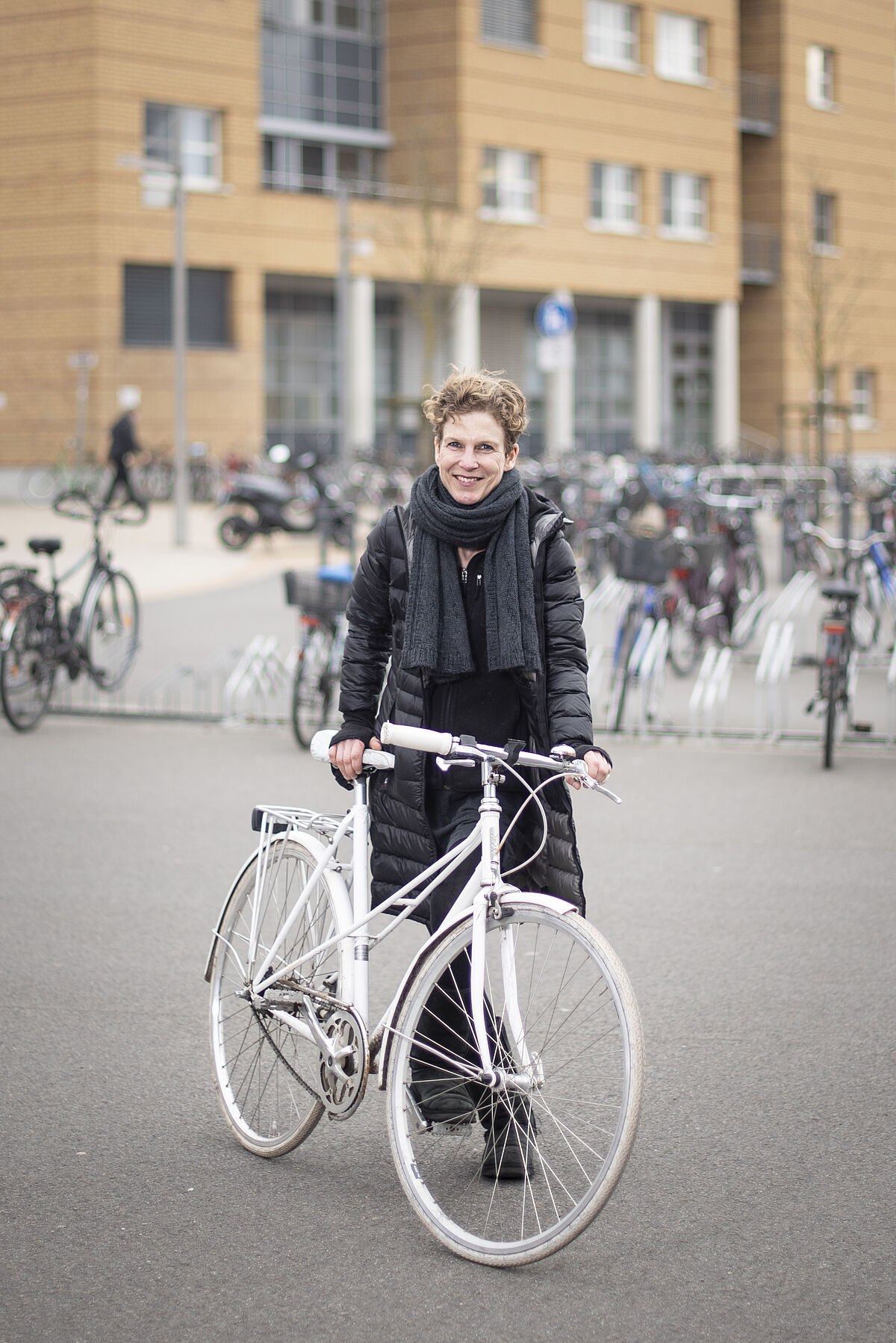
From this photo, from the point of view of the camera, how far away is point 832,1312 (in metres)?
3.41

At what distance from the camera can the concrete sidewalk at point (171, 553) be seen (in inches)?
847

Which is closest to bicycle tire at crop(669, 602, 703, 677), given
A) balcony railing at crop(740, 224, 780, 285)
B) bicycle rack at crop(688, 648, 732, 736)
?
bicycle rack at crop(688, 648, 732, 736)

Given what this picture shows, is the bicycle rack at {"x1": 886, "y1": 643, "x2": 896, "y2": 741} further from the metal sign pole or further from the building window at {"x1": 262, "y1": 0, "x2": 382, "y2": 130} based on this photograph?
the building window at {"x1": 262, "y1": 0, "x2": 382, "y2": 130}

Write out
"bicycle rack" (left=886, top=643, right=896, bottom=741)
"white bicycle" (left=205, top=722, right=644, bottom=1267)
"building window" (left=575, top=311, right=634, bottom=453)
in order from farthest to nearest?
"building window" (left=575, top=311, right=634, bottom=453) → "bicycle rack" (left=886, top=643, right=896, bottom=741) → "white bicycle" (left=205, top=722, right=644, bottom=1267)

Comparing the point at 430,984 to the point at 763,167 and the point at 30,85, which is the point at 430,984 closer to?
the point at 30,85

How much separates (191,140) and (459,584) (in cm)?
3628

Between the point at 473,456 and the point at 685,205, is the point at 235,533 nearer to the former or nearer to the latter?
the point at 473,456

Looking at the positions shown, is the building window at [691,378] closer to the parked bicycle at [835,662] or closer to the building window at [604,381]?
the building window at [604,381]

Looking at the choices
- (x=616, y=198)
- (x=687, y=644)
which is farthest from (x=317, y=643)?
(x=616, y=198)

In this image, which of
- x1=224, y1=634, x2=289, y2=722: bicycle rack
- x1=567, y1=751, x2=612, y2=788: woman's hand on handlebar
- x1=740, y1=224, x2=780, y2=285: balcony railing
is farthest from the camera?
x1=740, y1=224, x2=780, y2=285: balcony railing

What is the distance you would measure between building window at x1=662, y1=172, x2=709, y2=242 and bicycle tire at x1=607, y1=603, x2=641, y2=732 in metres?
38.4

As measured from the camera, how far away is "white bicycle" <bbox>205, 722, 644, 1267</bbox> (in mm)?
3582

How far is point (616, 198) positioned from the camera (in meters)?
46.5

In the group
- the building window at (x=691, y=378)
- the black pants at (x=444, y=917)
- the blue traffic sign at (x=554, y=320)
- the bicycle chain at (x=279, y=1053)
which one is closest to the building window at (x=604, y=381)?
the building window at (x=691, y=378)
